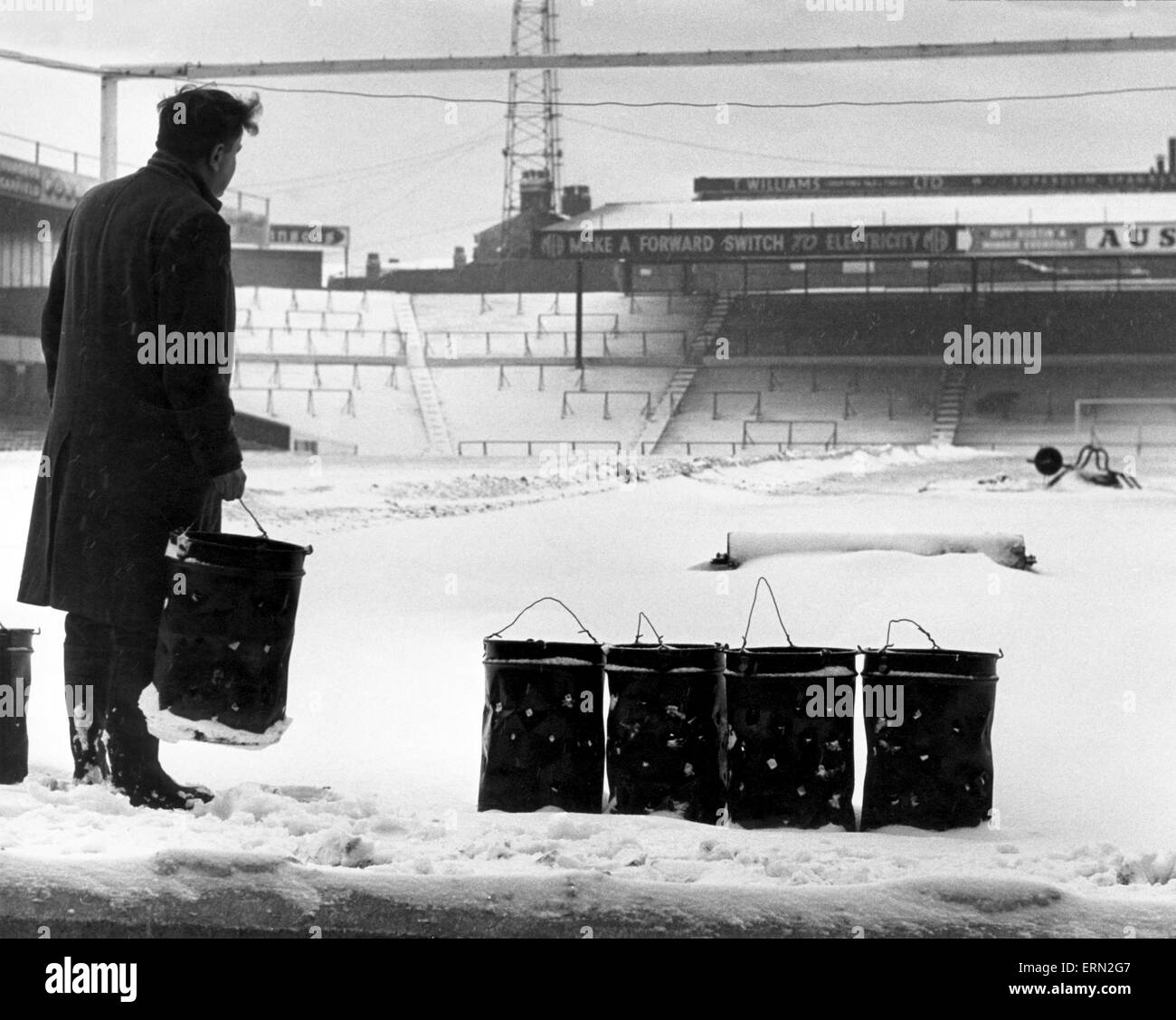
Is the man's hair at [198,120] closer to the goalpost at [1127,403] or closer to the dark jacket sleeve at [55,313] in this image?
the dark jacket sleeve at [55,313]

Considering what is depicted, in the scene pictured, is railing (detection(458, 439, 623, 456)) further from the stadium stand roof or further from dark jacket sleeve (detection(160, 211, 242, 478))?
dark jacket sleeve (detection(160, 211, 242, 478))

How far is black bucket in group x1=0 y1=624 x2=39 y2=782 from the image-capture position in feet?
13.7

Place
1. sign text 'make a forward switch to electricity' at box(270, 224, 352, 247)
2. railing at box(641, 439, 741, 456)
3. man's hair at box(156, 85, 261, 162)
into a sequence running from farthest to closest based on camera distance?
sign text 'make a forward switch to electricity' at box(270, 224, 352, 247) < railing at box(641, 439, 741, 456) < man's hair at box(156, 85, 261, 162)

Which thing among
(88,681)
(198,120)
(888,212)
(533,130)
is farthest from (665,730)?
(888,212)

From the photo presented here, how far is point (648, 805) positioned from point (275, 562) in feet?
3.48

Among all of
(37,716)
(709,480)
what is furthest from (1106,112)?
(37,716)

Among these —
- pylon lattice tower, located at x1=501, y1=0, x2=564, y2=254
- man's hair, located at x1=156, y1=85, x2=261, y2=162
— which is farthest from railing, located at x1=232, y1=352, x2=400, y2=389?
man's hair, located at x1=156, y1=85, x2=261, y2=162

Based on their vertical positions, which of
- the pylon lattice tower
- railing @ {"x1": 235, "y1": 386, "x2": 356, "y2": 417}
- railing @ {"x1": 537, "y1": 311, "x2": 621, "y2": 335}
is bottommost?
railing @ {"x1": 235, "y1": 386, "x2": 356, "y2": 417}

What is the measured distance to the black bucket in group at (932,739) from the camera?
3.80 meters

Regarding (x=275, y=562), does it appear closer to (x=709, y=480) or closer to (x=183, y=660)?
(x=183, y=660)

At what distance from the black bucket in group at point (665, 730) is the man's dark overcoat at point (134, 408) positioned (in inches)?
43.1

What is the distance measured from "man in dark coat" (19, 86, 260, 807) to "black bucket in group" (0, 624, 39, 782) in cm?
28

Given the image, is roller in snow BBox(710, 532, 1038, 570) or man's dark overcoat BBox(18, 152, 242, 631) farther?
roller in snow BBox(710, 532, 1038, 570)

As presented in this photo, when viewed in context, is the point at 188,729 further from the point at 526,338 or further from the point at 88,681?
the point at 526,338
